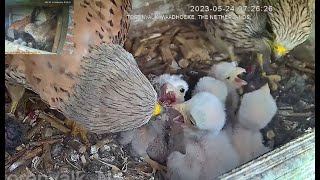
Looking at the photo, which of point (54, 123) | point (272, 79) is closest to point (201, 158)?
point (272, 79)

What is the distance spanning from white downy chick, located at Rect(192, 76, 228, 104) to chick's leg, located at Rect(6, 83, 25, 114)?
616mm

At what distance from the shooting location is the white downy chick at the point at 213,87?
1.88 meters

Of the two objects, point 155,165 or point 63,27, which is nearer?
point 63,27

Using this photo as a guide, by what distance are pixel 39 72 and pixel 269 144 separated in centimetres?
86

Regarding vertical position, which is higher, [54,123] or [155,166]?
[54,123]

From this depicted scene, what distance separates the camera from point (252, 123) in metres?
1.91

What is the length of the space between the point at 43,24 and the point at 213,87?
24.9 inches

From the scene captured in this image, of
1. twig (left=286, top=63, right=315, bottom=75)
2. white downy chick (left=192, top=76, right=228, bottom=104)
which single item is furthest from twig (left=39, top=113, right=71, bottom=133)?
twig (left=286, top=63, right=315, bottom=75)

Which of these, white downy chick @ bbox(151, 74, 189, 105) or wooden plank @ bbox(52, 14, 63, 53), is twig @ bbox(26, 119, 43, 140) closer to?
wooden plank @ bbox(52, 14, 63, 53)

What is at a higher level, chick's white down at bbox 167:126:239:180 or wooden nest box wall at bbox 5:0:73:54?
wooden nest box wall at bbox 5:0:73:54

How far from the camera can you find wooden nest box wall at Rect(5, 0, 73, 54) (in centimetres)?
181

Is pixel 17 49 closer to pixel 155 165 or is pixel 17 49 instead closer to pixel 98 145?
pixel 98 145

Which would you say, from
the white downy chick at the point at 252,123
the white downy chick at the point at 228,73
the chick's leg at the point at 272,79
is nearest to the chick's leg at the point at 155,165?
the white downy chick at the point at 252,123

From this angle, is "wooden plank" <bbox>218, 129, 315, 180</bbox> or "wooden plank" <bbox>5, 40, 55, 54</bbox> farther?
"wooden plank" <bbox>218, 129, 315, 180</bbox>
